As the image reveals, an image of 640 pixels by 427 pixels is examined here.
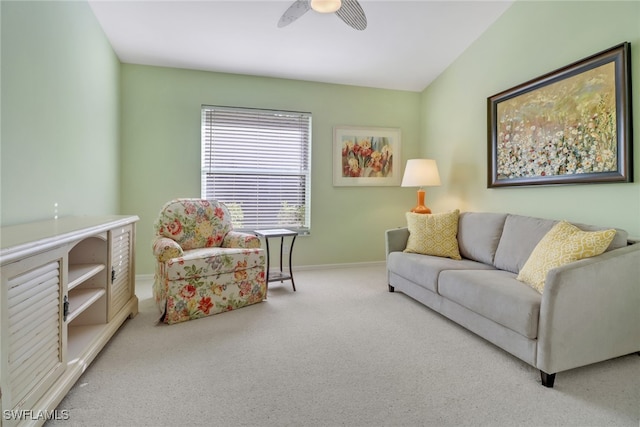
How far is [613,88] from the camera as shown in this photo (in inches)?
87.7

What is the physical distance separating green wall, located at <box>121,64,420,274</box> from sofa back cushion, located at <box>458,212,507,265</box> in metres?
1.43

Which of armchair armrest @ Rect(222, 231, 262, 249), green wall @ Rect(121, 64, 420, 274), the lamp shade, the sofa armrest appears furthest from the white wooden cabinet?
the lamp shade

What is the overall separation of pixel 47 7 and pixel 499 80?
12.3 ft

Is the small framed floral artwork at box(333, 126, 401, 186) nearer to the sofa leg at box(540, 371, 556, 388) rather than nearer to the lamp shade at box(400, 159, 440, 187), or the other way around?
the lamp shade at box(400, 159, 440, 187)

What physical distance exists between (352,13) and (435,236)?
6.76ft

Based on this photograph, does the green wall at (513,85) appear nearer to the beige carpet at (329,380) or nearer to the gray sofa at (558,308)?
the gray sofa at (558,308)

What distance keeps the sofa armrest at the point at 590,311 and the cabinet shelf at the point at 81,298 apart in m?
2.42

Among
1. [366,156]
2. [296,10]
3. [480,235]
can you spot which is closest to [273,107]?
[366,156]

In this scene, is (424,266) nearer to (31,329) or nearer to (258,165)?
(258,165)

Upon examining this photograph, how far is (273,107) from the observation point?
3.98 metres

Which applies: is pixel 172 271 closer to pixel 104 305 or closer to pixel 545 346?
pixel 104 305

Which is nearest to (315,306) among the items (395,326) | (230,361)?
(395,326)

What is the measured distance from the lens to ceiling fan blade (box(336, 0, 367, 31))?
2.32 m

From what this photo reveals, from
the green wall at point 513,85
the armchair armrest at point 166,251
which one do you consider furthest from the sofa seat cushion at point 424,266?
the armchair armrest at point 166,251
